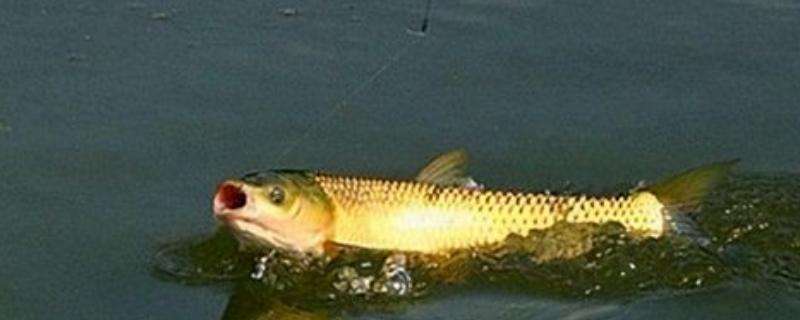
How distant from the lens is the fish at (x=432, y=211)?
16.6 feet

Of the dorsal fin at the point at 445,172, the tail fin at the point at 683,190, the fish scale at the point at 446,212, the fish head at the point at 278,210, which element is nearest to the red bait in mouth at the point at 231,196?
the fish head at the point at 278,210

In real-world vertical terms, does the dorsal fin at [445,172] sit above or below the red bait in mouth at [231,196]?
above

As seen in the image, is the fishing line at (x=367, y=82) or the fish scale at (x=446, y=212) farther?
the fishing line at (x=367, y=82)

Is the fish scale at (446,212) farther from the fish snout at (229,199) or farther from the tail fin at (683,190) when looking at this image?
the fish snout at (229,199)

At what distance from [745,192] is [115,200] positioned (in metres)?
2.06

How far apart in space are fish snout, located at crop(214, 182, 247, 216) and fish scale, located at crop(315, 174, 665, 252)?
25 cm

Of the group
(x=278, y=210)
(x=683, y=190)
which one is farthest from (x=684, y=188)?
(x=278, y=210)

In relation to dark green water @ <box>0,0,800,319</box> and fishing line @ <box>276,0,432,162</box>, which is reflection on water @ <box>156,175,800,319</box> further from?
fishing line @ <box>276,0,432,162</box>

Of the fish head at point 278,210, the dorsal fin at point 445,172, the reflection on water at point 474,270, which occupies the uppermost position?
the dorsal fin at point 445,172

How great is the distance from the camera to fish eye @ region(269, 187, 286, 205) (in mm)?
4992

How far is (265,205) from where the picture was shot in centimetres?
498

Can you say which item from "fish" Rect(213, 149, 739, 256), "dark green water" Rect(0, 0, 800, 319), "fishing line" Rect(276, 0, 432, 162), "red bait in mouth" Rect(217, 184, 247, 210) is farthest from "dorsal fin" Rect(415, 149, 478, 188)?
"fishing line" Rect(276, 0, 432, 162)

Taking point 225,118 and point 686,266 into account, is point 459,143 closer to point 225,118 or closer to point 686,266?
point 225,118

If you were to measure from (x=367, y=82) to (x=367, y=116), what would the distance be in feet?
1.08
